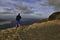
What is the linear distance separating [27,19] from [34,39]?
674 centimetres

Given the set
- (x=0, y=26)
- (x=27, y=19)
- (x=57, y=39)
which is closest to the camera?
(x=57, y=39)

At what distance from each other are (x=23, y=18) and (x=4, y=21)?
63.4 inches

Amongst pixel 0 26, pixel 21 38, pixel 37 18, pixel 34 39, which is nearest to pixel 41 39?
pixel 34 39

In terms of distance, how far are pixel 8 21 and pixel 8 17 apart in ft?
1.09

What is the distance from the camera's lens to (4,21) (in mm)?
16984

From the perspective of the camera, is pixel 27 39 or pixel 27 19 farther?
pixel 27 19

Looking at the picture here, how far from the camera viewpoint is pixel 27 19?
17828 mm

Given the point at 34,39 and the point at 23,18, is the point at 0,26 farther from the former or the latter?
the point at 34,39

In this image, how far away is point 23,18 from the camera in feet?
57.0

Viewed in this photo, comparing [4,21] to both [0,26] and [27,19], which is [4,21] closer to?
[0,26]

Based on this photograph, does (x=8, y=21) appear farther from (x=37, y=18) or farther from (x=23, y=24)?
(x=37, y=18)

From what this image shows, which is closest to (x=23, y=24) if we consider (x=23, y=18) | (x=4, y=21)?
(x=23, y=18)

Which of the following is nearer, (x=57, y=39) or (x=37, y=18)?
(x=57, y=39)

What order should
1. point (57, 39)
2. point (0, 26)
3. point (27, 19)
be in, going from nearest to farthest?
point (57, 39)
point (0, 26)
point (27, 19)
